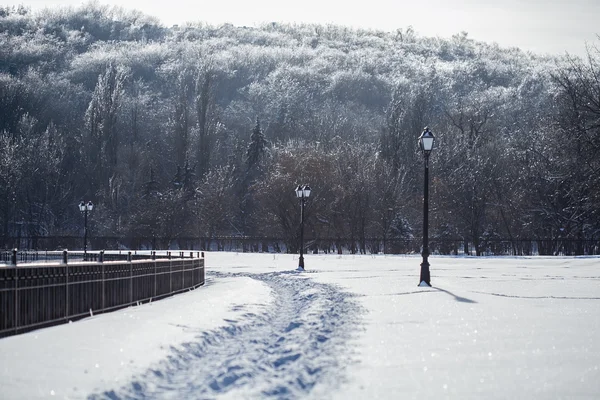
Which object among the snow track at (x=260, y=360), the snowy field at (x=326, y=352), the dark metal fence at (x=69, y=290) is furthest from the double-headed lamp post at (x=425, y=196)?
the dark metal fence at (x=69, y=290)

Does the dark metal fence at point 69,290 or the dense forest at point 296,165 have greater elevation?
the dense forest at point 296,165

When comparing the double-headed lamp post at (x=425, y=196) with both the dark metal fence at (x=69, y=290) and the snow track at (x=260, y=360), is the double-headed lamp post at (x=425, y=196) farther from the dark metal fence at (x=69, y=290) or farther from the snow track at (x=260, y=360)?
the dark metal fence at (x=69, y=290)

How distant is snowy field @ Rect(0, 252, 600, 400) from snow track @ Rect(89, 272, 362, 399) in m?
0.03

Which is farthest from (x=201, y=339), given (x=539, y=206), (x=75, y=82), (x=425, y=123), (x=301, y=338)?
(x=75, y=82)

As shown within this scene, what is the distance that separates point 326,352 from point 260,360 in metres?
1.09

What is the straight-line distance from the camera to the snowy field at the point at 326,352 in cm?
949

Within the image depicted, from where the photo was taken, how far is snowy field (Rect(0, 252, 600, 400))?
374 inches

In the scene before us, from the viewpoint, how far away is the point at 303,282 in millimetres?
32188

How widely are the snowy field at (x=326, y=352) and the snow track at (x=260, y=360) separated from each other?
3cm

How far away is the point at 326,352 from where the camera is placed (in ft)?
40.8

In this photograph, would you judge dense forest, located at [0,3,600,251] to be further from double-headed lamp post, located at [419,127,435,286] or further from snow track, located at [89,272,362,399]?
snow track, located at [89,272,362,399]

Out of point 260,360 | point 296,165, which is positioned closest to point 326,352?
point 260,360

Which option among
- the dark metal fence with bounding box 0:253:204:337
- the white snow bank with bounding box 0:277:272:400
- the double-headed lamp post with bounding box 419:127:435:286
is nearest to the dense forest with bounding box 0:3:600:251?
the double-headed lamp post with bounding box 419:127:435:286

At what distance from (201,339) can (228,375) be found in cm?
306
